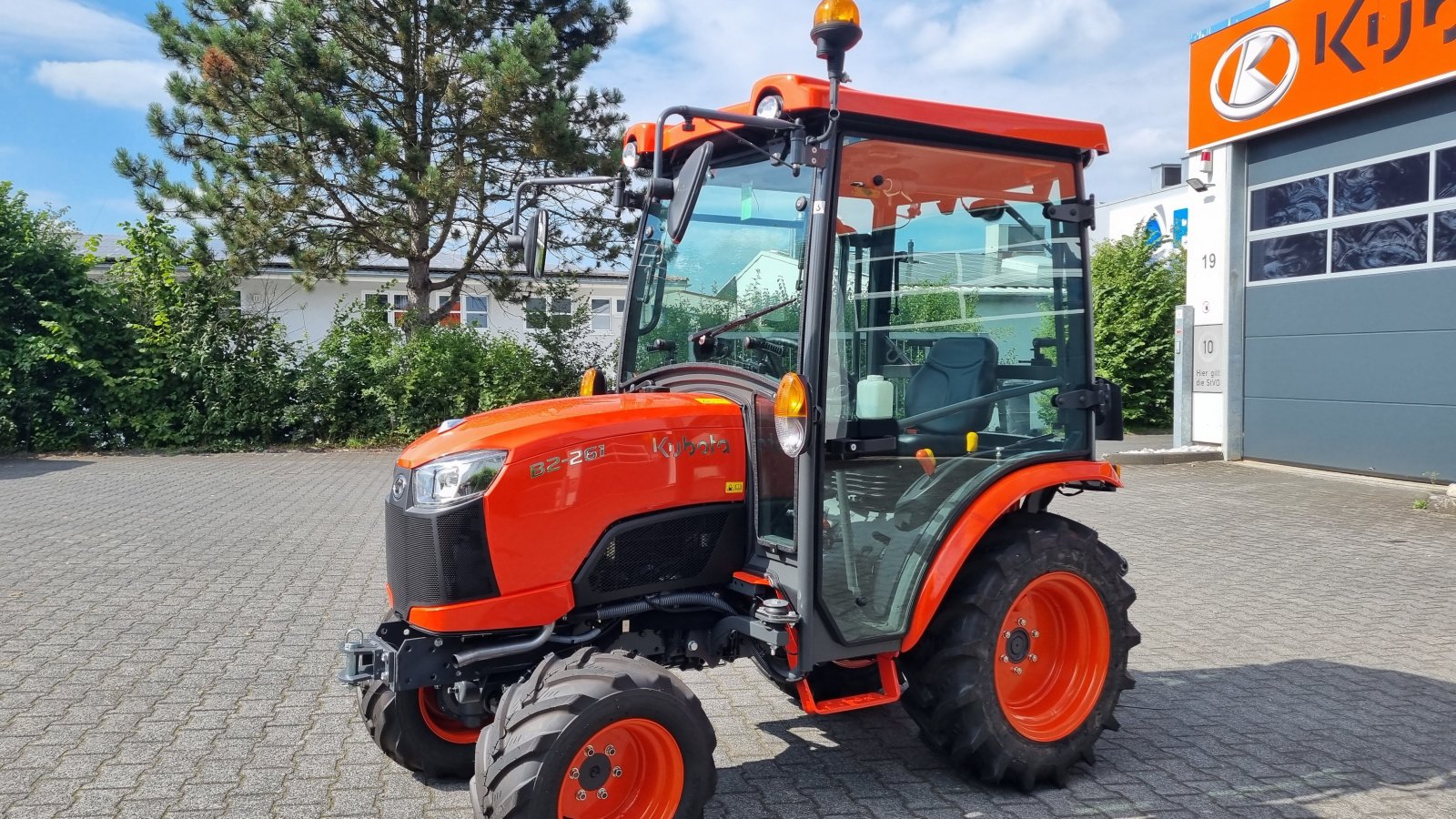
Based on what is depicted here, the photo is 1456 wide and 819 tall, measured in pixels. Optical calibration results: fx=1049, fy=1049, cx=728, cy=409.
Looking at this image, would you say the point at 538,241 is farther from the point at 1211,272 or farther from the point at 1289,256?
the point at 1211,272

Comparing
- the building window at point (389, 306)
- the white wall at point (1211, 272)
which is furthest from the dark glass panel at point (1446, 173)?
the building window at point (389, 306)

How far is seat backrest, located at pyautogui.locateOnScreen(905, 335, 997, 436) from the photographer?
374 centimetres

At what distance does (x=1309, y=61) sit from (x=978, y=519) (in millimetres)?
10913

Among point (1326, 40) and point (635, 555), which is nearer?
point (635, 555)

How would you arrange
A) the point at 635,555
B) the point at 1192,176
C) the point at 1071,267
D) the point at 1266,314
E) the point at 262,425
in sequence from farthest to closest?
the point at 262,425 → the point at 1192,176 → the point at 1266,314 → the point at 1071,267 → the point at 635,555

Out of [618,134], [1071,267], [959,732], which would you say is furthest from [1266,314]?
[959,732]

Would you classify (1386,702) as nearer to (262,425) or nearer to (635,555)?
(635,555)

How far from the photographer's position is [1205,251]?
13.7 meters

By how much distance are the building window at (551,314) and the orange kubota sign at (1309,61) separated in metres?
8.96

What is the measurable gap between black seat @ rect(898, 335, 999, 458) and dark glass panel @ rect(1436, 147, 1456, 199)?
9209mm

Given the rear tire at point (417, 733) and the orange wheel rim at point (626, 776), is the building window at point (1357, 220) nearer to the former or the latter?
the orange wheel rim at point (626, 776)

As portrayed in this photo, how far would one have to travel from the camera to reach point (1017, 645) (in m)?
3.88

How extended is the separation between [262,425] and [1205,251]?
13.0 m

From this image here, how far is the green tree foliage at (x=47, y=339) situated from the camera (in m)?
13.6
